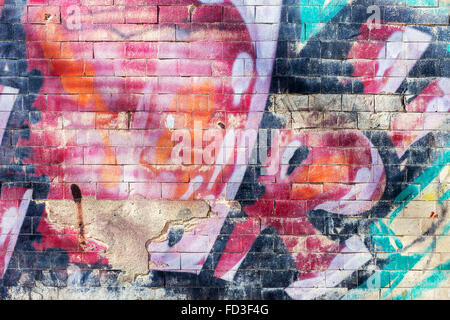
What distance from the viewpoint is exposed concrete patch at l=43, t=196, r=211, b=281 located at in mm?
2738

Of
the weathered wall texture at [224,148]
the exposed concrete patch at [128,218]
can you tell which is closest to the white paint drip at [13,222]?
the weathered wall texture at [224,148]

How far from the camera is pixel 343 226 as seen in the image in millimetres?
2768

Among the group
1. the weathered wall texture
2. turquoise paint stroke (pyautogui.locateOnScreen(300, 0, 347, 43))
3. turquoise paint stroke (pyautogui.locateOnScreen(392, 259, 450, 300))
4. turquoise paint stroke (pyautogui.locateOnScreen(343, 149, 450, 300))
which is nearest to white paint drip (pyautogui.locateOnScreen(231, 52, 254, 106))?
the weathered wall texture

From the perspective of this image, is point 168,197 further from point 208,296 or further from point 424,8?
point 424,8

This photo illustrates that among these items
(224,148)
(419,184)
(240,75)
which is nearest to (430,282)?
(419,184)

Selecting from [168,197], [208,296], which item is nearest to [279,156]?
[168,197]

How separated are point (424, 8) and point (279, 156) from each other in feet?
5.82

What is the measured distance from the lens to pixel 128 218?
108 inches

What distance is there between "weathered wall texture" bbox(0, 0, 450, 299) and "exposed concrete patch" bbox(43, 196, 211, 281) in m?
0.01

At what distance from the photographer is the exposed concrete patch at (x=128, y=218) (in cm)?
274

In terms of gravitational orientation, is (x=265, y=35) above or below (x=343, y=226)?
above

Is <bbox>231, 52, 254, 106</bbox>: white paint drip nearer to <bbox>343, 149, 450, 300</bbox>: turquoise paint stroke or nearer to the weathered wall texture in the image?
the weathered wall texture

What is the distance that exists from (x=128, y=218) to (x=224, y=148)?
104 centimetres

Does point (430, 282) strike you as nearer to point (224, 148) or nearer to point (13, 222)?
point (224, 148)
